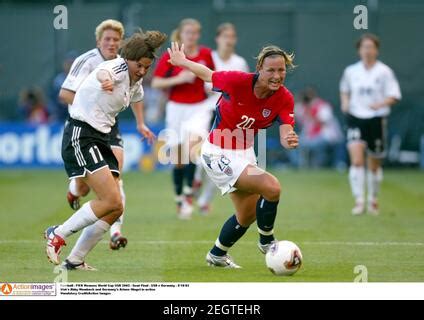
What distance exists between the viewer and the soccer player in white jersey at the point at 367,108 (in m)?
15.1

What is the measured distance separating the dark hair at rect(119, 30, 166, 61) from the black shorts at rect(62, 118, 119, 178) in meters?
0.76

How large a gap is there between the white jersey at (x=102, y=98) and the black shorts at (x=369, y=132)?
645 centimetres

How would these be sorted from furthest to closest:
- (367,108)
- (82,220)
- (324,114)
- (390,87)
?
(324,114) → (367,108) → (390,87) → (82,220)

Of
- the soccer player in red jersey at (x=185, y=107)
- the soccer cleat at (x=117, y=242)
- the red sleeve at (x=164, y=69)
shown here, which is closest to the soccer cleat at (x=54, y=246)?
the soccer cleat at (x=117, y=242)

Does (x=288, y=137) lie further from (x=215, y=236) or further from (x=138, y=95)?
(x=215, y=236)

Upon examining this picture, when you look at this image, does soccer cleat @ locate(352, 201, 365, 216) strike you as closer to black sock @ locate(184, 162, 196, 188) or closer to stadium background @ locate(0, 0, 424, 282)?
stadium background @ locate(0, 0, 424, 282)

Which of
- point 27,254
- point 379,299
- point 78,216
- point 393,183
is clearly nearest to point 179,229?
point 27,254

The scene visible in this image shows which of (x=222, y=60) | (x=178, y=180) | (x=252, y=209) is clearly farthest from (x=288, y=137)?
(x=222, y=60)

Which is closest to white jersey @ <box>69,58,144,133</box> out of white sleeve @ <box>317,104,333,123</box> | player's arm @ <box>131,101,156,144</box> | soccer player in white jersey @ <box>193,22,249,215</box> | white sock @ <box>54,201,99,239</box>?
white sock @ <box>54,201,99,239</box>

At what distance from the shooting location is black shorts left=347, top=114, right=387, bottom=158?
15242 millimetres

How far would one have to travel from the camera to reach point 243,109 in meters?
9.62

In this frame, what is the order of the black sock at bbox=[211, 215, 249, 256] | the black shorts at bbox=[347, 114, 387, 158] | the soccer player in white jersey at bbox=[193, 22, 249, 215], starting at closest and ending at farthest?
the black sock at bbox=[211, 215, 249, 256]
the soccer player in white jersey at bbox=[193, 22, 249, 215]
the black shorts at bbox=[347, 114, 387, 158]

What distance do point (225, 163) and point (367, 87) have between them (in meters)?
6.18

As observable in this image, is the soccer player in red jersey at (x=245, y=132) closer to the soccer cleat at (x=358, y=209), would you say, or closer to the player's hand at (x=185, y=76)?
the player's hand at (x=185, y=76)
